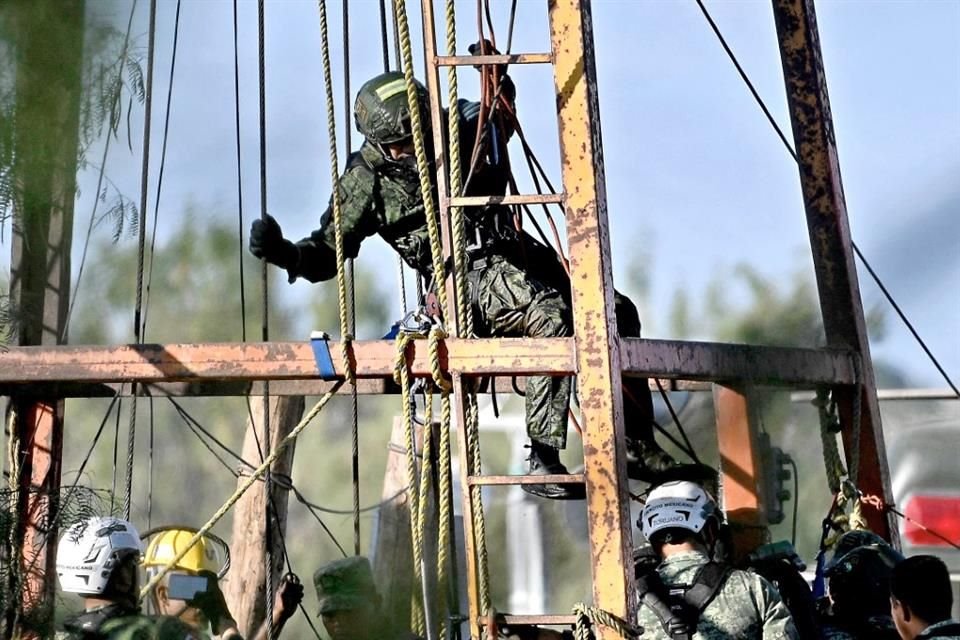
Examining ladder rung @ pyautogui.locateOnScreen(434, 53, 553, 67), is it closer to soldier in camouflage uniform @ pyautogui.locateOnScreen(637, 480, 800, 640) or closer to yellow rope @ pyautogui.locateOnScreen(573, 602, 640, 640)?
soldier in camouflage uniform @ pyautogui.locateOnScreen(637, 480, 800, 640)

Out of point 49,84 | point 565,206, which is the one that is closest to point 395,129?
point 565,206

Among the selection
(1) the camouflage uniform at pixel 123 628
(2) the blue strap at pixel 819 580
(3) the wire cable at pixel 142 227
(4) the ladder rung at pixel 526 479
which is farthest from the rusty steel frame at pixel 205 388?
(1) the camouflage uniform at pixel 123 628

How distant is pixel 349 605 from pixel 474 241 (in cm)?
198

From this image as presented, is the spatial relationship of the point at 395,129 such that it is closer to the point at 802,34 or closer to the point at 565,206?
the point at 565,206

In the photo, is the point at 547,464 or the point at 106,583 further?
the point at 547,464

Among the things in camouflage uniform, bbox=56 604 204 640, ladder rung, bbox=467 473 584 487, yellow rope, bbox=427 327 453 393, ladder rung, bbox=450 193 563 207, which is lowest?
camouflage uniform, bbox=56 604 204 640

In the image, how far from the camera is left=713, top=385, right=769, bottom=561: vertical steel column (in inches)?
320

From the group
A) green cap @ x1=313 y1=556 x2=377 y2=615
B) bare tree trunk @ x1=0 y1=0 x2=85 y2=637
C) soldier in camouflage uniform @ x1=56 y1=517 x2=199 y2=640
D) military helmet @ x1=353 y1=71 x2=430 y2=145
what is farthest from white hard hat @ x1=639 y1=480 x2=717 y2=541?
bare tree trunk @ x1=0 y1=0 x2=85 y2=637

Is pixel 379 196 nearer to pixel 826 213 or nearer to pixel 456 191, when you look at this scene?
pixel 456 191

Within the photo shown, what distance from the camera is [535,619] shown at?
6453mm

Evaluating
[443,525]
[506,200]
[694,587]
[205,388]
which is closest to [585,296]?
[506,200]

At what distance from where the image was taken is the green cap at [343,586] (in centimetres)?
696

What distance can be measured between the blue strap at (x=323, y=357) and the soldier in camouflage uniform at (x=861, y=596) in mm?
2349

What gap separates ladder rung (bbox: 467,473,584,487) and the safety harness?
495 millimetres
